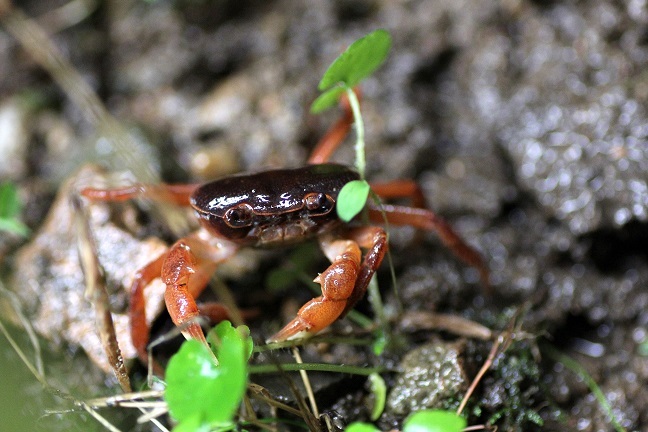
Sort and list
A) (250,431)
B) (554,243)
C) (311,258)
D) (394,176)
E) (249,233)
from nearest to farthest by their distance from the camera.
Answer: (250,431)
(249,233)
(311,258)
(554,243)
(394,176)

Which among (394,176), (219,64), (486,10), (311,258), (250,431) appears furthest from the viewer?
(219,64)

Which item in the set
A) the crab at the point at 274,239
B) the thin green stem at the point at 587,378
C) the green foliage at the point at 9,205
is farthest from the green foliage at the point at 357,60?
the green foliage at the point at 9,205

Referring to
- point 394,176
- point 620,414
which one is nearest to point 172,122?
point 394,176

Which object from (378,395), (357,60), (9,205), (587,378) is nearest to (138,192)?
(9,205)

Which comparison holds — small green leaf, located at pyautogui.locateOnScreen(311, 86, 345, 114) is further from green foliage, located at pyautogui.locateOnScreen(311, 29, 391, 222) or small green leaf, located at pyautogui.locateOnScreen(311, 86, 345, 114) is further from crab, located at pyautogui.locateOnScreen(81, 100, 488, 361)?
crab, located at pyautogui.locateOnScreen(81, 100, 488, 361)

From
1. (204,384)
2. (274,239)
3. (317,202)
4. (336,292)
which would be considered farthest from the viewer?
(274,239)

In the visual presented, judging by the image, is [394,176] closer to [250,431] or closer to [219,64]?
[219,64]

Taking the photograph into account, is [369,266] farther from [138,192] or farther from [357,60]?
[138,192]
